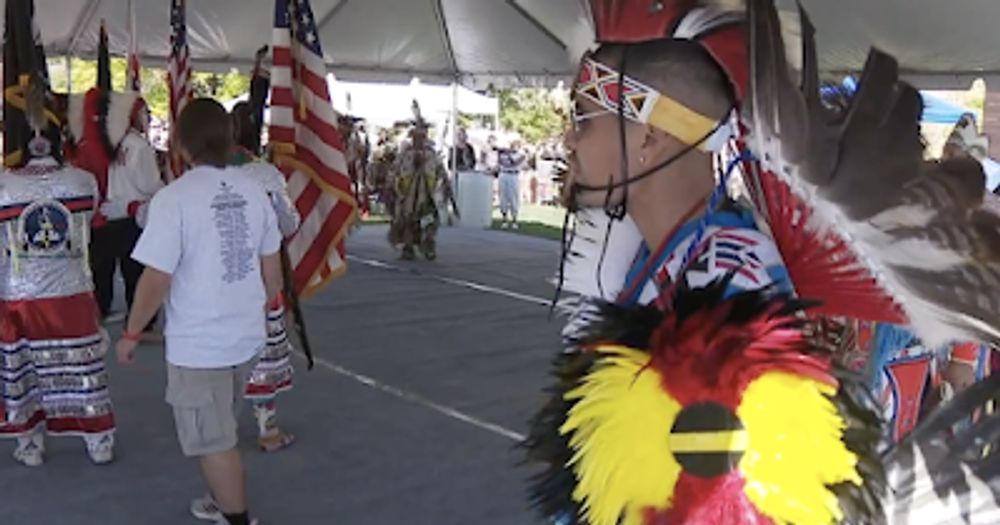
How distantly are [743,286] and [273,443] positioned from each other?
356 cm

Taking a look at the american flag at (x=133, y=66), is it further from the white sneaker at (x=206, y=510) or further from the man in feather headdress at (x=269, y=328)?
the white sneaker at (x=206, y=510)

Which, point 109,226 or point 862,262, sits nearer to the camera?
point 862,262

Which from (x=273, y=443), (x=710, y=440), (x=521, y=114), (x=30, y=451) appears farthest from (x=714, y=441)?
(x=521, y=114)

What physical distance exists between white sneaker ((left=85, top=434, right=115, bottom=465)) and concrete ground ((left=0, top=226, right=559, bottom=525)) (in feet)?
0.17

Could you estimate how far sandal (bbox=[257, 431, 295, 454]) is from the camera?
448 cm

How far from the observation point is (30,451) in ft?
14.0

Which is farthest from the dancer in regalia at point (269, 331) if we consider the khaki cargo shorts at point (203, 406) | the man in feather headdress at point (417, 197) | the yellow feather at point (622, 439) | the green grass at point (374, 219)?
the green grass at point (374, 219)

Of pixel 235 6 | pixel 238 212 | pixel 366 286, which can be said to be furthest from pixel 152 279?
pixel 235 6

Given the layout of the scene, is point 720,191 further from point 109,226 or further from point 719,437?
point 109,226

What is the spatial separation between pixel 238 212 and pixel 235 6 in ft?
26.1

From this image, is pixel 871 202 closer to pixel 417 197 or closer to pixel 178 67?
pixel 178 67

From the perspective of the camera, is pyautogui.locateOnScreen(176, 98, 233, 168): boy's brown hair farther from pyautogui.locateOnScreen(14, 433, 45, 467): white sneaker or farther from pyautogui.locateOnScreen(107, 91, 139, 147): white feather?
pyautogui.locateOnScreen(107, 91, 139, 147): white feather

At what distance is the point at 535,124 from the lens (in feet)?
100

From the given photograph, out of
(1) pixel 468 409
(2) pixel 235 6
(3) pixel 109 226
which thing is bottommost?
(1) pixel 468 409
